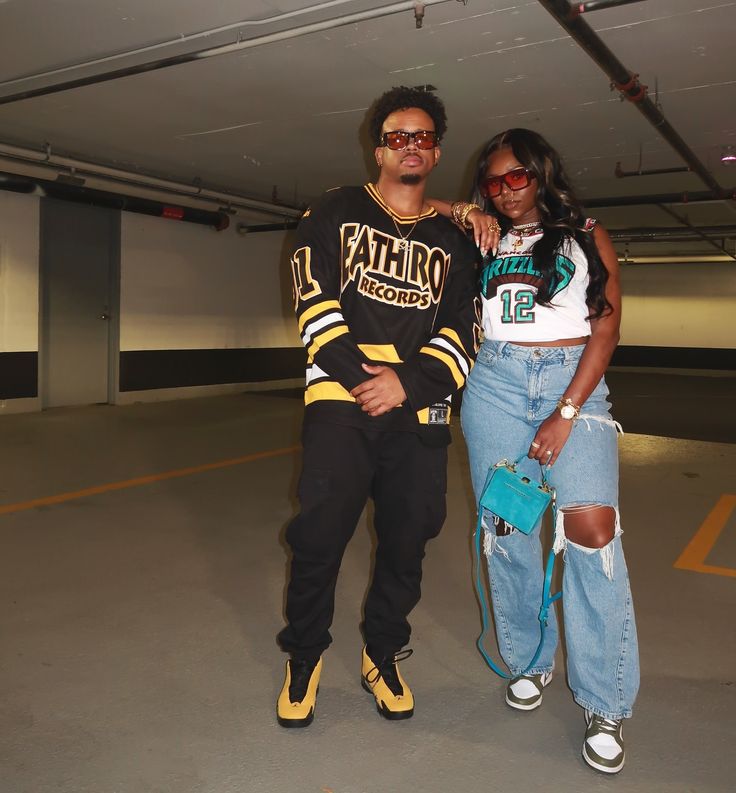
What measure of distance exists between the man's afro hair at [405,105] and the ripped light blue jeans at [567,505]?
2.04ft

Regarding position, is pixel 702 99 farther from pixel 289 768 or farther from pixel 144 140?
pixel 289 768

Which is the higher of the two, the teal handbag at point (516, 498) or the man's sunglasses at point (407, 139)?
the man's sunglasses at point (407, 139)

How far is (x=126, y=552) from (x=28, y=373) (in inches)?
216

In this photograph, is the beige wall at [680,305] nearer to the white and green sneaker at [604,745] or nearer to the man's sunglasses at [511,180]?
the man's sunglasses at [511,180]

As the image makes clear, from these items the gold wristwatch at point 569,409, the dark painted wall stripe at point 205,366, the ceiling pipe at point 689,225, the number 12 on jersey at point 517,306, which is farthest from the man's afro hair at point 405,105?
the ceiling pipe at point 689,225

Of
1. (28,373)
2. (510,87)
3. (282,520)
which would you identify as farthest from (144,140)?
(282,520)

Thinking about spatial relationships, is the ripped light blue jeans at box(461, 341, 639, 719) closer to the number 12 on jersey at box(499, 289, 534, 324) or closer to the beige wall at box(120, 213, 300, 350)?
the number 12 on jersey at box(499, 289, 534, 324)

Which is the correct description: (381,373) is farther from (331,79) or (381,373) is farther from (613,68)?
(331,79)

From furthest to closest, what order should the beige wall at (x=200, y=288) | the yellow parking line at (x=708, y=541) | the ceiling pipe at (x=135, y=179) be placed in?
the beige wall at (x=200, y=288)
the ceiling pipe at (x=135, y=179)
the yellow parking line at (x=708, y=541)

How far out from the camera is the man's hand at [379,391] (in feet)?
6.07

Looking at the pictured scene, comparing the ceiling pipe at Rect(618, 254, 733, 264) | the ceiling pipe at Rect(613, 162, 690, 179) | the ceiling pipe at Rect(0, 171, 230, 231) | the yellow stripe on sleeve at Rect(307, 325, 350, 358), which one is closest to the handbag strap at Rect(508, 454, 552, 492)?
the yellow stripe on sleeve at Rect(307, 325, 350, 358)

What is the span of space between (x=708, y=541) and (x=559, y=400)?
7.82ft

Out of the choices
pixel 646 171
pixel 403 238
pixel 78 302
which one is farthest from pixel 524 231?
pixel 78 302

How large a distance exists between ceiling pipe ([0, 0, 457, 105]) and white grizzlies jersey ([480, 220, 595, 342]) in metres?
2.33
